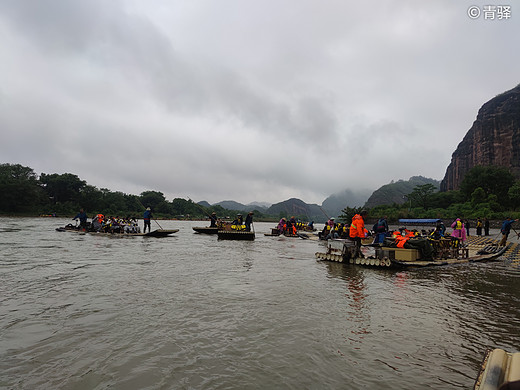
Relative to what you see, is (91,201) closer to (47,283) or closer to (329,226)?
(329,226)

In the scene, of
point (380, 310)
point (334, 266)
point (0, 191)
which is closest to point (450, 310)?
point (380, 310)

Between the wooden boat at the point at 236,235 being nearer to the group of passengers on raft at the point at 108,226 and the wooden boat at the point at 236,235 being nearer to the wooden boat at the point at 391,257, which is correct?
the group of passengers on raft at the point at 108,226

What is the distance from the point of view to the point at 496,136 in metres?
88.9

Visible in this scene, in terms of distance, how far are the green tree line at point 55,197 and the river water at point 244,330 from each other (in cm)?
6210

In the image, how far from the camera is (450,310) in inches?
256

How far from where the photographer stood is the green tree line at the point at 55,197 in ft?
249

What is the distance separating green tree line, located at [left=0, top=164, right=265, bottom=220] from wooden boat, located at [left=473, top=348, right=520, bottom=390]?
68306mm

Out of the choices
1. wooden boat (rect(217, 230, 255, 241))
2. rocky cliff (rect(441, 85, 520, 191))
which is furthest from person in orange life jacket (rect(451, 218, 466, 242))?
rocky cliff (rect(441, 85, 520, 191))

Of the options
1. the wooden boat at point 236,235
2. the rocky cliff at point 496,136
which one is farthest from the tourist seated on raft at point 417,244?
the rocky cliff at point 496,136

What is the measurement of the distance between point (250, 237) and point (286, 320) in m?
20.2

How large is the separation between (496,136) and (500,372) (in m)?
115

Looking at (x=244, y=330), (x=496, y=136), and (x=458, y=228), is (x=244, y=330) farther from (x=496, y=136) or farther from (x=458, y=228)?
(x=496, y=136)

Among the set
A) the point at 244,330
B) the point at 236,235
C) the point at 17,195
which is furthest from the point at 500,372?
the point at 17,195

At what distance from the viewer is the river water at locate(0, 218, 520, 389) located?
3.64 metres
